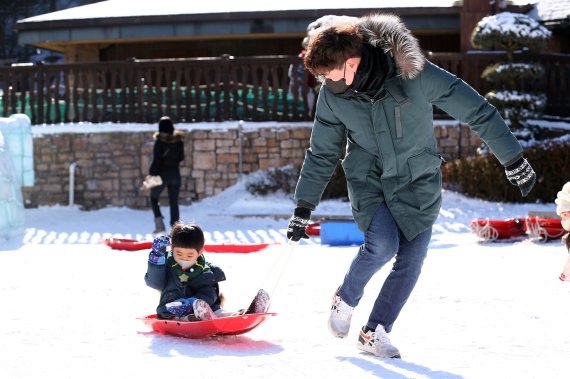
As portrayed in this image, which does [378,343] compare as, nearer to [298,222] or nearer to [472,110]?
[298,222]

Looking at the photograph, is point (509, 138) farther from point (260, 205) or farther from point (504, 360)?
point (260, 205)

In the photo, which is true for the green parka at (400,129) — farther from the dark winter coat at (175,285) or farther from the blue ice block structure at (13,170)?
the blue ice block structure at (13,170)

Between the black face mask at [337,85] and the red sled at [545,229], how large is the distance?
6.07 meters

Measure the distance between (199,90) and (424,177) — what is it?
11788 millimetres

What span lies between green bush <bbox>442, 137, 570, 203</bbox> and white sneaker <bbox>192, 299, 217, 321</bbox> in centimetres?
942

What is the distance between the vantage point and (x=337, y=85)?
497 cm

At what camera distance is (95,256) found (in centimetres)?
1052

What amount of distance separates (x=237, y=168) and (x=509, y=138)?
1124 cm

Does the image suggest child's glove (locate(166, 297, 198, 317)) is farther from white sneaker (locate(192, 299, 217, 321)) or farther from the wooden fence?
the wooden fence

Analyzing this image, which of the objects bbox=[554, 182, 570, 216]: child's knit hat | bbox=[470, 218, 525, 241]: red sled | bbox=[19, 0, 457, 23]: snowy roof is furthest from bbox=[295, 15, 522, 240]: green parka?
bbox=[19, 0, 457, 23]: snowy roof

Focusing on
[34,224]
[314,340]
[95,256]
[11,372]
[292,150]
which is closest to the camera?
[11,372]

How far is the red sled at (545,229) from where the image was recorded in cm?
1066

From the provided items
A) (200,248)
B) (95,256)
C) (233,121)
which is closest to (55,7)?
(233,121)

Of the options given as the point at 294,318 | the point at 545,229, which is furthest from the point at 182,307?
the point at 545,229
